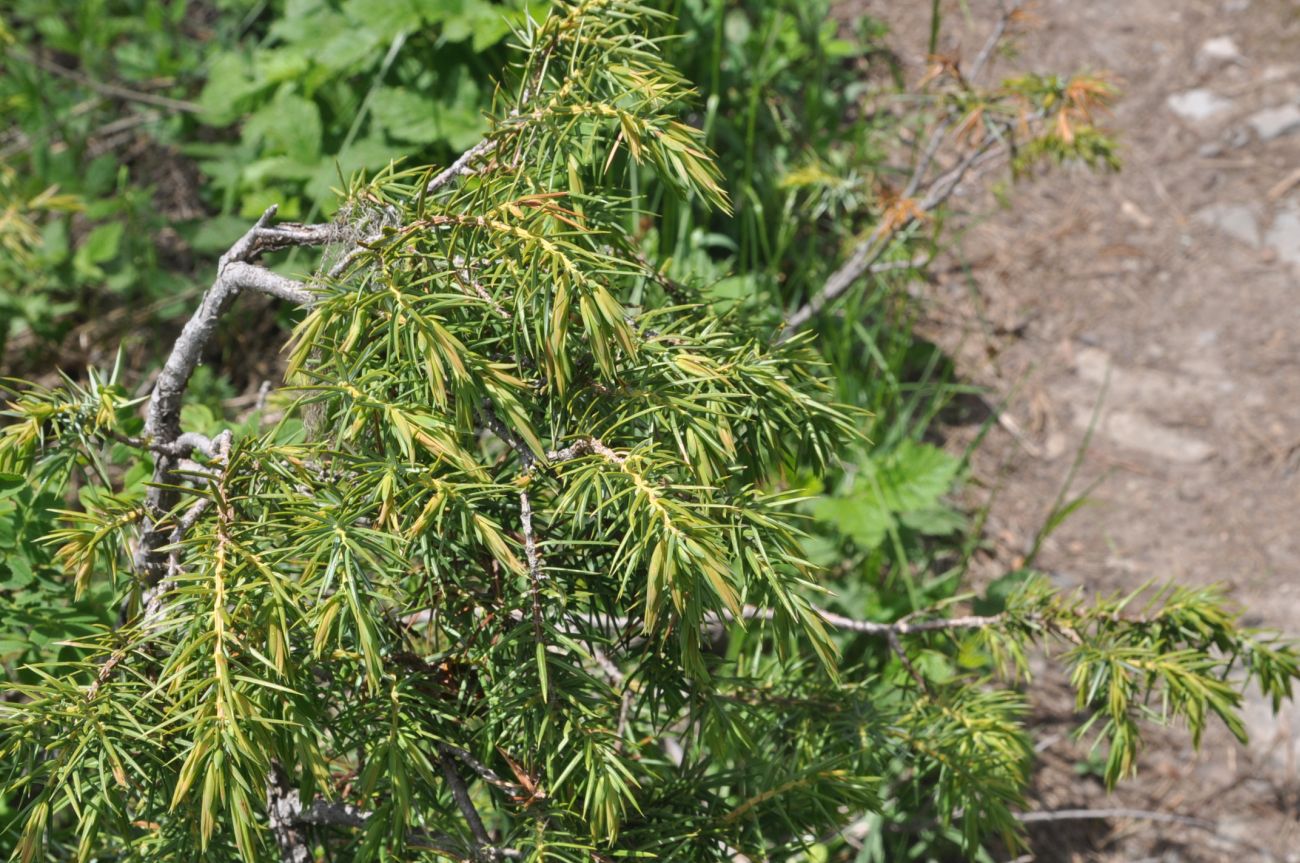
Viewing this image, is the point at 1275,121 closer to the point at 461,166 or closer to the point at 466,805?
the point at 461,166

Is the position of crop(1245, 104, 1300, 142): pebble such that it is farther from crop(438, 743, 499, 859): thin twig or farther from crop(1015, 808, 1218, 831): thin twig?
crop(438, 743, 499, 859): thin twig

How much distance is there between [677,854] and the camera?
1189mm

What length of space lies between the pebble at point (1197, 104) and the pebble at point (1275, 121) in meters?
0.11

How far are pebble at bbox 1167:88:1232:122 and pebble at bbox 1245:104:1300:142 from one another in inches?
4.4

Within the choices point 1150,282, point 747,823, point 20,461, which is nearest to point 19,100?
point 20,461

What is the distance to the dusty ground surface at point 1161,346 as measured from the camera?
2719 mm

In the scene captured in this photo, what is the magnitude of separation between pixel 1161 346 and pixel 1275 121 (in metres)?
1.04

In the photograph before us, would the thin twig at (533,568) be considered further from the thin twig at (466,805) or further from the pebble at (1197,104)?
the pebble at (1197,104)

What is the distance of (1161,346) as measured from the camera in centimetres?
338

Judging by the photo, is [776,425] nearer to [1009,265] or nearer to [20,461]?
[20,461]

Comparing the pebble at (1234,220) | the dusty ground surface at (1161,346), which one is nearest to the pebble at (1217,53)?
the dusty ground surface at (1161,346)

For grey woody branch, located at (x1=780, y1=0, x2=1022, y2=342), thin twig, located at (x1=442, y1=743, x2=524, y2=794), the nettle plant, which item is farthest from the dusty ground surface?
thin twig, located at (x1=442, y1=743, x2=524, y2=794)

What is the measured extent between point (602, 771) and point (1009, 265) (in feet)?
9.74

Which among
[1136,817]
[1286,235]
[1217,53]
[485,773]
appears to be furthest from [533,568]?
[1217,53]
